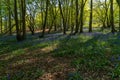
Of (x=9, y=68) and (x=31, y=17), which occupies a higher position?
(x=31, y=17)

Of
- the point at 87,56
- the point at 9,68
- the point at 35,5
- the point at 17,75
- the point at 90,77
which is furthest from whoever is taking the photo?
the point at 35,5

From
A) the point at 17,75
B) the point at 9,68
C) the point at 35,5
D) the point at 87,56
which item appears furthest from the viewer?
the point at 35,5

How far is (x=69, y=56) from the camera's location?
12.2 meters

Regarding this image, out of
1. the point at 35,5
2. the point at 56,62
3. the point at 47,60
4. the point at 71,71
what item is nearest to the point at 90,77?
the point at 71,71

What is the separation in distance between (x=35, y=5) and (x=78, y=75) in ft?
136

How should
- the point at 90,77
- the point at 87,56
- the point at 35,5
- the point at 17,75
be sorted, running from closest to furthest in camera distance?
the point at 90,77, the point at 17,75, the point at 87,56, the point at 35,5

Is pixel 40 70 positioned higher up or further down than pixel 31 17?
further down

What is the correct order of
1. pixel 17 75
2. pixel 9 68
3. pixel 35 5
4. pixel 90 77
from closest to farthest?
1. pixel 90 77
2. pixel 17 75
3. pixel 9 68
4. pixel 35 5

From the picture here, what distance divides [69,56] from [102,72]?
11.4ft

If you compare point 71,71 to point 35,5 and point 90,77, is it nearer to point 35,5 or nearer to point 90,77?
point 90,77

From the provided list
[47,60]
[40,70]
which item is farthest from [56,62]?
[40,70]

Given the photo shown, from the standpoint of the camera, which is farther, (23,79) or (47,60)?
(47,60)

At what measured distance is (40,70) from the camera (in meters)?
9.58

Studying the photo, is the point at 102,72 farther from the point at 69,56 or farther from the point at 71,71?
the point at 69,56
